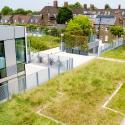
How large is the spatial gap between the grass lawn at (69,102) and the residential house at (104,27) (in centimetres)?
2525

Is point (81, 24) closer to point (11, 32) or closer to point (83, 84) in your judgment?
point (83, 84)

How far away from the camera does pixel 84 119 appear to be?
41.2 ft

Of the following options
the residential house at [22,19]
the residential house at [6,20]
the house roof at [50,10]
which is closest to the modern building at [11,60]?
the house roof at [50,10]

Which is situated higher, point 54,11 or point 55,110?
point 54,11

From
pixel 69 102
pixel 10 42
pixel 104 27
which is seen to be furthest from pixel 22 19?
pixel 69 102

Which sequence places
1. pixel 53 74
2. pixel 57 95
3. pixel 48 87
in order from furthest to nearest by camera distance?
pixel 53 74, pixel 48 87, pixel 57 95

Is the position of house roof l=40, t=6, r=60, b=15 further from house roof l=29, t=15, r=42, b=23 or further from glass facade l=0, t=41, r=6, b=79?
glass facade l=0, t=41, r=6, b=79

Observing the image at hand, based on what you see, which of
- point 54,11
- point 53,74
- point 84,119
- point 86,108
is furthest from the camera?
point 54,11

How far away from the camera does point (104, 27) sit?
47.8 m

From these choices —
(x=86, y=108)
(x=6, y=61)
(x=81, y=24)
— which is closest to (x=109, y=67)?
(x=86, y=108)

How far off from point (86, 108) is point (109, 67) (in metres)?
10.1

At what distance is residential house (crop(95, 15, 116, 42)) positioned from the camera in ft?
146

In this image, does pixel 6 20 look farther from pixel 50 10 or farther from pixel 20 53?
pixel 20 53

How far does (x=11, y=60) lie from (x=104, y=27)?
36.2 m
